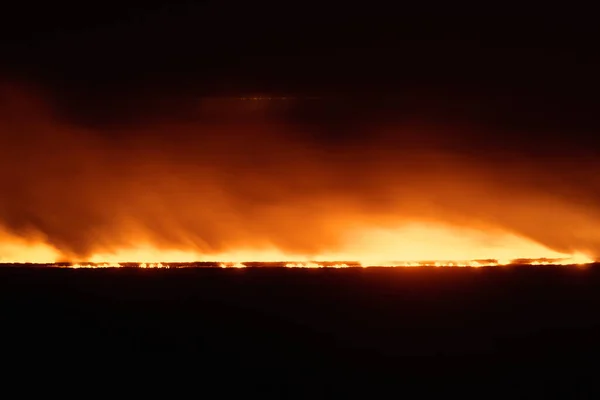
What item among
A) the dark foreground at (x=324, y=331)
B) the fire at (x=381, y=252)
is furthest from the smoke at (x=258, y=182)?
the dark foreground at (x=324, y=331)

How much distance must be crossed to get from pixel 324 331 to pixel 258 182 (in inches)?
25.4

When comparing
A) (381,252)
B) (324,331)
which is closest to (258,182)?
(381,252)

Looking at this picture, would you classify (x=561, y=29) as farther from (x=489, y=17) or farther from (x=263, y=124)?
(x=263, y=124)

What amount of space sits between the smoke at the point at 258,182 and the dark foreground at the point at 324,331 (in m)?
0.26

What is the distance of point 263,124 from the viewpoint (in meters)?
2.29

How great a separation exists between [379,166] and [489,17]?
608 mm

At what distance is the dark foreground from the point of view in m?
1.76

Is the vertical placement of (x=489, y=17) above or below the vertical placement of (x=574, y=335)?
above

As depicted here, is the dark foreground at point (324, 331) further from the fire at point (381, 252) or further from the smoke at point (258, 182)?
the smoke at point (258, 182)

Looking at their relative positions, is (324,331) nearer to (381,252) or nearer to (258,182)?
(381,252)

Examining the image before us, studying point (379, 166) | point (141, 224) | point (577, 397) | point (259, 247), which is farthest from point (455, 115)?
point (141, 224)

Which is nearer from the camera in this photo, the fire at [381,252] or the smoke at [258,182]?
the fire at [381,252]

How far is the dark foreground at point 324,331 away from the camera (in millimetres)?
1764

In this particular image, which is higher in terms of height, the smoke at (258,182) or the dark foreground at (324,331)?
the smoke at (258,182)
